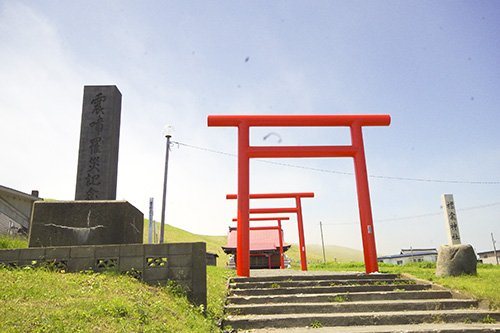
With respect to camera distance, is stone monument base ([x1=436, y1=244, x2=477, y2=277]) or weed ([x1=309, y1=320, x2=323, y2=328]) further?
stone monument base ([x1=436, y1=244, x2=477, y2=277])

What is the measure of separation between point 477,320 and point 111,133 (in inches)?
353

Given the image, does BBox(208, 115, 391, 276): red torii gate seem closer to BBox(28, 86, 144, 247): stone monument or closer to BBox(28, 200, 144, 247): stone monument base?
BBox(28, 86, 144, 247): stone monument

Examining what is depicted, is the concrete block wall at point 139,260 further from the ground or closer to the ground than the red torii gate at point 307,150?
closer to the ground

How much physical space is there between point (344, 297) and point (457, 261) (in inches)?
172

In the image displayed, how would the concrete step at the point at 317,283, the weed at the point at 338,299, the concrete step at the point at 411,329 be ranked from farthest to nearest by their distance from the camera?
the concrete step at the point at 317,283 < the weed at the point at 338,299 < the concrete step at the point at 411,329

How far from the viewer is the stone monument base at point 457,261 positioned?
29.4 ft

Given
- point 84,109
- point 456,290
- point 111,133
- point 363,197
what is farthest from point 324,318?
point 84,109

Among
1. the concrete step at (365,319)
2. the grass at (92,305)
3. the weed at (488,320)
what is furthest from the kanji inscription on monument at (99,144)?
the weed at (488,320)

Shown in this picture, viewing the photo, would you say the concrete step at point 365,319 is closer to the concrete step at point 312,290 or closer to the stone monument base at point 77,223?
the concrete step at point 312,290

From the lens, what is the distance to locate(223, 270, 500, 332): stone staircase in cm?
553

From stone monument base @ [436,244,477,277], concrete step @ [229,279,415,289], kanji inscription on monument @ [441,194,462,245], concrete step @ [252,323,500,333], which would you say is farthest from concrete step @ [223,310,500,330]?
kanji inscription on monument @ [441,194,462,245]

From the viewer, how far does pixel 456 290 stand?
6.83 meters

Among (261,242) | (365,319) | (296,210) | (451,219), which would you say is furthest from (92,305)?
(261,242)

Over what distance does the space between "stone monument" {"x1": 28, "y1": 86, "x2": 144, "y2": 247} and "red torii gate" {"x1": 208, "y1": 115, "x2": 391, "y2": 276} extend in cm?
288
